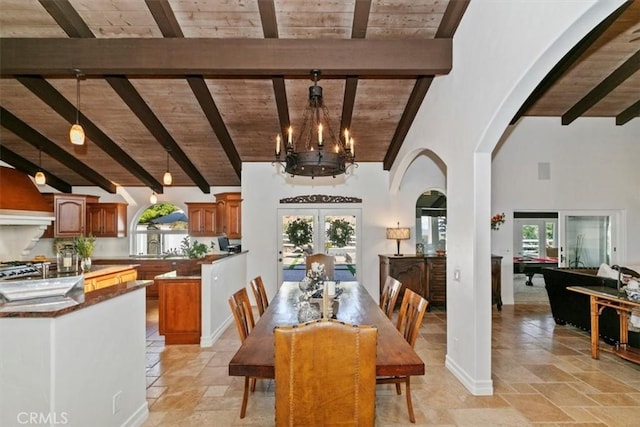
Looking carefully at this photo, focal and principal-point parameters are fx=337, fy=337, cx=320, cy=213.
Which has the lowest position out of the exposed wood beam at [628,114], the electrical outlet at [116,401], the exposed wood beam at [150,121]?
the electrical outlet at [116,401]

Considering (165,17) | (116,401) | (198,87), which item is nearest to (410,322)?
(116,401)

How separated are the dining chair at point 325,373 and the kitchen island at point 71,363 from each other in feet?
3.98

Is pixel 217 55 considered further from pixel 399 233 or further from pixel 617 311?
pixel 617 311

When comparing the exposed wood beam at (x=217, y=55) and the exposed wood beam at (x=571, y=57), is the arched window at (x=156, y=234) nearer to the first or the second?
the exposed wood beam at (x=217, y=55)

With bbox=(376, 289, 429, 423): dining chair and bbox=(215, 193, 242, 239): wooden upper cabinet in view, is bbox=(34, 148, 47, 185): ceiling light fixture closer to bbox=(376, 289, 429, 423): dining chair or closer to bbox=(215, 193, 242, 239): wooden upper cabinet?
bbox=(215, 193, 242, 239): wooden upper cabinet

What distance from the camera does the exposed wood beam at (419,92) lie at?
3415 millimetres

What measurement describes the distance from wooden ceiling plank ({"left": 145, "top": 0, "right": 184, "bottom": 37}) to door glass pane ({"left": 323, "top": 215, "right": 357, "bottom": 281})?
429 cm

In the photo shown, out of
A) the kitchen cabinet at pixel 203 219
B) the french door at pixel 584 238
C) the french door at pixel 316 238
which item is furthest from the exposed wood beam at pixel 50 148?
the french door at pixel 584 238

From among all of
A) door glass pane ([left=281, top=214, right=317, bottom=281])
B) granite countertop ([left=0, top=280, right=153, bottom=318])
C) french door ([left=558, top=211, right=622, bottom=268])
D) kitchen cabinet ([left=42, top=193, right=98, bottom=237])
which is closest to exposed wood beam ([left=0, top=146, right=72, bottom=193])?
kitchen cabinet ([left=42, top=193, right=98, bottom=237])

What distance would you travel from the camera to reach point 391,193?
6.90 metres

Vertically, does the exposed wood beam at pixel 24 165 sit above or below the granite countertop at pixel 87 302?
above

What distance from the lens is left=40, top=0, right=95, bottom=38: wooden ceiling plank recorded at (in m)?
3.33

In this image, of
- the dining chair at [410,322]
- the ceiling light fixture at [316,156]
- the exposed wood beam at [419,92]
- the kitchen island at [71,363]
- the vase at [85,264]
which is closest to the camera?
the kitchen island at [71,363]

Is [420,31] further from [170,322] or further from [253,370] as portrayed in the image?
[170,322]
